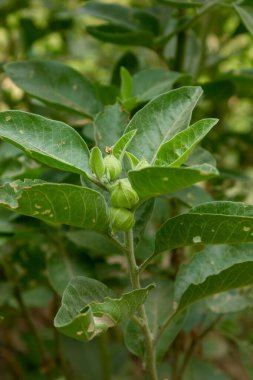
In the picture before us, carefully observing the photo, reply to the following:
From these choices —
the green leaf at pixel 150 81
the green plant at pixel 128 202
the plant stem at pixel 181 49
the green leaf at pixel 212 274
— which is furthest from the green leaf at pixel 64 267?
the plant stem at pixel 181 49

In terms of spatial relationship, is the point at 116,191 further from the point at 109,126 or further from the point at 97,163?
the point at 109,126

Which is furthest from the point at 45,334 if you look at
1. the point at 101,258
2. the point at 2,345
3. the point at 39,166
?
the point at 39,166

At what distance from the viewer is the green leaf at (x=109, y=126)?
766mm

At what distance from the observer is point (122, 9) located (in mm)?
1094

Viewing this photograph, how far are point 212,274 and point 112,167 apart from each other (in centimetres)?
18

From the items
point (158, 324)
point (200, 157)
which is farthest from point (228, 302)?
point (200, 157)

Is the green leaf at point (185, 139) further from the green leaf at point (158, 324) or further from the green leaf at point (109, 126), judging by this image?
the green leaf at point (158, 324)

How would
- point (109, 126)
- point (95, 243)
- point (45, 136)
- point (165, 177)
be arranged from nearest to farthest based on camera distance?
point (165, 177)
point (45, 136)
point (109, 126)
point (95, 243)

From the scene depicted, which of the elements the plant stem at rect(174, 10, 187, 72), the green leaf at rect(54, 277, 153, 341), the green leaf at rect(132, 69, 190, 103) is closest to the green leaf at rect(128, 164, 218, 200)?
the green leaf at rect(54, 277, 153, 341)

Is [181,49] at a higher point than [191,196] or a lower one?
higher

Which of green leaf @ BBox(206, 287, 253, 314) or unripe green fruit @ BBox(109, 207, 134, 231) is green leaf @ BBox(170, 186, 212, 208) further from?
unripe green fruit @ BBox(109, 207, 134, 231)

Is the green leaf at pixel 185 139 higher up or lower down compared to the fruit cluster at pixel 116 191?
higher up

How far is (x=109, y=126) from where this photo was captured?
779 millimetres

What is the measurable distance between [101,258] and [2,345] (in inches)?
22.7
